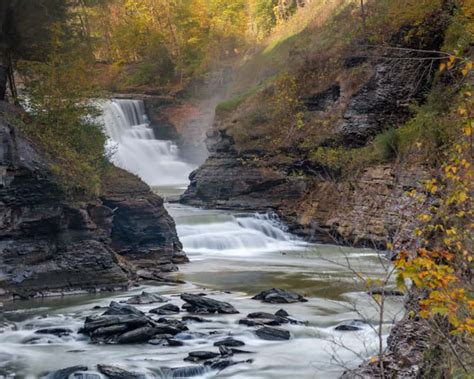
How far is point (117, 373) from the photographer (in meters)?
9.45

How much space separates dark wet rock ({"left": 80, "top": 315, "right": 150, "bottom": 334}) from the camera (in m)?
11.5

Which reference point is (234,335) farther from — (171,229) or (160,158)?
(160,158)

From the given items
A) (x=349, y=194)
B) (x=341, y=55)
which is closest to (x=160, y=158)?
(x=341, y=55)

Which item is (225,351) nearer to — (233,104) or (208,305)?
(208,305)

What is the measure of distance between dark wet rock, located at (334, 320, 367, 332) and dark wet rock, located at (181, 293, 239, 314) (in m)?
2.38

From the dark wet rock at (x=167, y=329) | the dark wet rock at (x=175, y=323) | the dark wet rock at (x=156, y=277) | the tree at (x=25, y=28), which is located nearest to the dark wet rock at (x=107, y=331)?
the dark wet rock at (x=167, y=329)

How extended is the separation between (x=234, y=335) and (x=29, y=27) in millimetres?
12298

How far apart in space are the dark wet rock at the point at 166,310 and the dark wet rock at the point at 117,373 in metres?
3.32

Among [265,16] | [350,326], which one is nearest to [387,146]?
[350,326]

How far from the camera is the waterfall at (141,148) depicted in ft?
130

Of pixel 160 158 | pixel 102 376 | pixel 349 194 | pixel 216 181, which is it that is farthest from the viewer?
pixel 160 158

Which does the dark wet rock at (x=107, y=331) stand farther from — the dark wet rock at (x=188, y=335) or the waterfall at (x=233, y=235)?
the waterfall at (x=233, y=235)

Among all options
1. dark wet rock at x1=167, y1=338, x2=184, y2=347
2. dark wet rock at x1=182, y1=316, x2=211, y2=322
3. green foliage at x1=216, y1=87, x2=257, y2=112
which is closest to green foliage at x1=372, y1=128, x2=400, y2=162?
green foliage at x1=216, y1=87, x2=257, y2=112

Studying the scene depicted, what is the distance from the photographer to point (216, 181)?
29781 millimetres
